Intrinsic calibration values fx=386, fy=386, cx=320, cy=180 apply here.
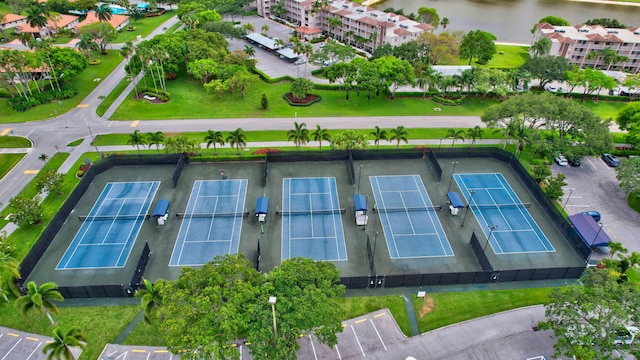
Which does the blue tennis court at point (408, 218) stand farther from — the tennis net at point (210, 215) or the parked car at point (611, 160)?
the parked car at point (611, 160)

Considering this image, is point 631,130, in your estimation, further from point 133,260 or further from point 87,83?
point 87,83

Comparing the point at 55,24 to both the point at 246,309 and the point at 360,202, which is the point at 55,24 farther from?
the point at 246,309

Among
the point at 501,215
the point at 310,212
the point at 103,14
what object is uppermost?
the point at 103,14

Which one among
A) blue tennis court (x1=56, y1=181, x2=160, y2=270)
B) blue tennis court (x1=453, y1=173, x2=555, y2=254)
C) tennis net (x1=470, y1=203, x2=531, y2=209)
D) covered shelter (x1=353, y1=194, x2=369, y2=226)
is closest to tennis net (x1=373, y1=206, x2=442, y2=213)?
covered shelter (x1=353, y1=194, x2=369, y2=226)

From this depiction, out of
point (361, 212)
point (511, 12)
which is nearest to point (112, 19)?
point (361, 212)

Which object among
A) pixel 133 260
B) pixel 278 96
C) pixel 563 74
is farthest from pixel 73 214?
pixel 563 74

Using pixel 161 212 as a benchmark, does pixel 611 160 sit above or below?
above

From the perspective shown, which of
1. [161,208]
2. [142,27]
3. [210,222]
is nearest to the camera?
[161,208]
